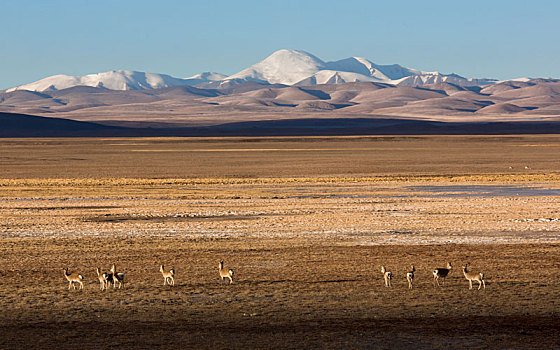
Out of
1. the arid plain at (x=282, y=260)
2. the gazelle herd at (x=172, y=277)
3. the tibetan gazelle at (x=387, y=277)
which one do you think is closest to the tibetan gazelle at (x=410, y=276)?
the gazelle herd at (x=172, y=277)

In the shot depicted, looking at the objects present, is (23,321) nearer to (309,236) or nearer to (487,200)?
(309,236)

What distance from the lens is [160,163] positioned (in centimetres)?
6744

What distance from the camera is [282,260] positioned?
68.0ft

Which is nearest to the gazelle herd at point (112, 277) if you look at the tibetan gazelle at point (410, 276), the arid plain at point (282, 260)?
the arid plain at point (282, 260)

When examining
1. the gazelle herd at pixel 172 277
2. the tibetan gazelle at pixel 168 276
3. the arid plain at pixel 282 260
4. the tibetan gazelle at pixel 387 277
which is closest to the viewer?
the arid plain at pixel 282 260

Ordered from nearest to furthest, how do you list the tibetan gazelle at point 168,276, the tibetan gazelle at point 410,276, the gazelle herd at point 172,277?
the tibetan gazelle at point 410,276
the gazelle herd at point 172,277
the tibetan gazelle at point 168,276

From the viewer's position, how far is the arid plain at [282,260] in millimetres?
13469

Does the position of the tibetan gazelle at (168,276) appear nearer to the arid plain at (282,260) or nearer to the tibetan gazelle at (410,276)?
the arid plain at (282,260)

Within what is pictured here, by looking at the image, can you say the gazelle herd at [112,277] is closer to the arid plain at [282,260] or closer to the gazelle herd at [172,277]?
the gazelle herd at [172,277]

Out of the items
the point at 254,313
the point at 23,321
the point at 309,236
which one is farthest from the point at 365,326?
the point at 309,236

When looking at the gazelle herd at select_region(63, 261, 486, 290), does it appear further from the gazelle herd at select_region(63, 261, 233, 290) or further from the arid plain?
the arid plain

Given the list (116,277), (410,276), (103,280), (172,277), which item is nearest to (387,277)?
(410,276)

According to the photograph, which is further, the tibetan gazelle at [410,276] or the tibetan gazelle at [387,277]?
the tibetan gazelle at [387,277]

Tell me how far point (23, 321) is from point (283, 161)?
182ft
